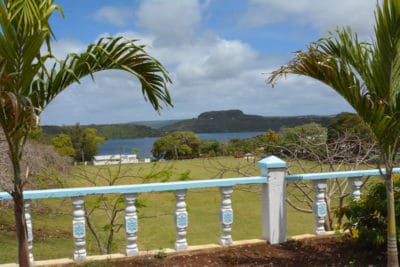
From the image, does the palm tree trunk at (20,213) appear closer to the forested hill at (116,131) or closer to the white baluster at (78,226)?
the white baluster at (78,226)

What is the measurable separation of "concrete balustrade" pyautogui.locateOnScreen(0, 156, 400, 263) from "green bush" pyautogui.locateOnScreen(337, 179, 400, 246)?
2.21 ft

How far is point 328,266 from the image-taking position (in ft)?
15.0

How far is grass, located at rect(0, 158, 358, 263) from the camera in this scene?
8.05 metres

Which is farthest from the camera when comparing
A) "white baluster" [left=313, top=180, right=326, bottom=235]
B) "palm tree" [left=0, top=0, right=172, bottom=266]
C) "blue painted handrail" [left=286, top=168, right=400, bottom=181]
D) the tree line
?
the tree line

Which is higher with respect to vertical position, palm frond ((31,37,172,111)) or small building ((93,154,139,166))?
palm frond ((31,37,172,111))

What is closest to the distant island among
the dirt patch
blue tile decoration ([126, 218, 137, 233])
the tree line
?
the tree line

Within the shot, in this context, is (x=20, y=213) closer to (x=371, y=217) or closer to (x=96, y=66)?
(x=96, y=66)

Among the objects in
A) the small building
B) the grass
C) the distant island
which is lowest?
the grass

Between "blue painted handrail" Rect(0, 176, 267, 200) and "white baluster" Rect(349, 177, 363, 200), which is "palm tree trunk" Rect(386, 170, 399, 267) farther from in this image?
"white baluster" Rect(349, 177, 363, 200)

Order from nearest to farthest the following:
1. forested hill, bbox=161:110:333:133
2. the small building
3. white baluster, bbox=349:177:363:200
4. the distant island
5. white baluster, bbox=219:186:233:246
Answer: white baluster, bbox=219:186:233:246 → white baluster, bbox=349:177:363:200 → the small building → the distant island → forested hill, bbox=161:110:333:133

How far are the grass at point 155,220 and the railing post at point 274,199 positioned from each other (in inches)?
80.5

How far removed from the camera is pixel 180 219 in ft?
15.6

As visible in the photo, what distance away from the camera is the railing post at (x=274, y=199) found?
5023 millimetres

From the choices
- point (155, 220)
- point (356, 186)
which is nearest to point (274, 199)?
point (356, 186)
